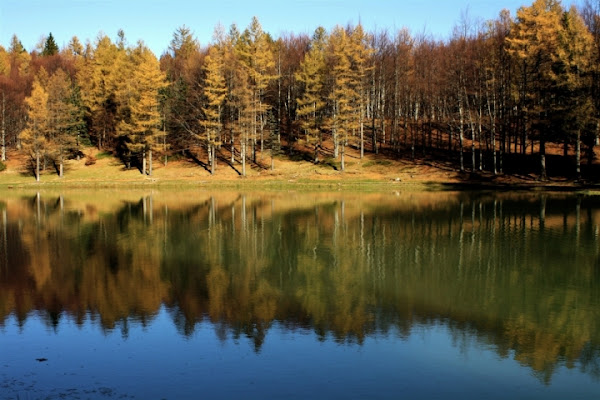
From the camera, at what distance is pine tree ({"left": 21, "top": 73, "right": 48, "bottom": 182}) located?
63094mm

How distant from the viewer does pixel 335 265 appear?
67.5 feet

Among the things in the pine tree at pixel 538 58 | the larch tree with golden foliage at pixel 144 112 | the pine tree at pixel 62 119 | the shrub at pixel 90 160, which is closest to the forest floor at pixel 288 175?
the shrub at pixel 90 160

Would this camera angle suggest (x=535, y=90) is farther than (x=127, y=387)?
Yes

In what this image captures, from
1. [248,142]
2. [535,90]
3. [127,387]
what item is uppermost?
[535,90]

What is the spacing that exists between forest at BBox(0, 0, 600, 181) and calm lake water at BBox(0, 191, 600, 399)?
839 inches

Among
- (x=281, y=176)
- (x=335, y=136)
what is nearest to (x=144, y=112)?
(x=281, y=176)

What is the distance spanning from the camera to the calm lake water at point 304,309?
421 inches

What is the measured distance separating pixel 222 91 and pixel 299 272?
48.1 metres

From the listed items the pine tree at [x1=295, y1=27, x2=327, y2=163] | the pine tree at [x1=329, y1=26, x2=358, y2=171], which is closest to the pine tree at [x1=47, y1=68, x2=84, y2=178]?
the pine tree at [x1=295, y1=27, x2=327, y2=163]

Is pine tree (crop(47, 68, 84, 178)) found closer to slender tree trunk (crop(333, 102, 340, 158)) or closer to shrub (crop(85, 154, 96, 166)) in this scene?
shrub (crop(85, 154, 96, 166))

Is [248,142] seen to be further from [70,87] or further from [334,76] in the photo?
[70,87]

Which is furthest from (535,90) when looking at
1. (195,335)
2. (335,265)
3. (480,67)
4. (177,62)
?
(177,62)

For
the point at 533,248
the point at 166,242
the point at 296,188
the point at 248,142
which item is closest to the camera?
the point at 533,248

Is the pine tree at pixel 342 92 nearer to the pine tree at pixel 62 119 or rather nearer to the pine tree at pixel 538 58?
the pine tree at pixel 538 58
